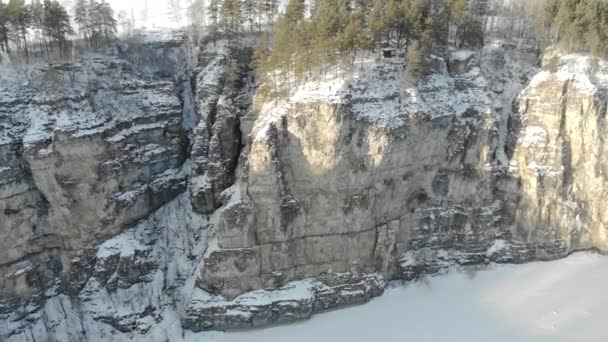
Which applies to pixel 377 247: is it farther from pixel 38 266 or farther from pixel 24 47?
pixel 24 47

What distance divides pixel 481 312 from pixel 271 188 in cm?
1729

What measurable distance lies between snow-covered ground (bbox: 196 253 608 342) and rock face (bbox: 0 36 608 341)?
1.27 meters

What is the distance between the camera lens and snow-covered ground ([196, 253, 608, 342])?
99.9 ft

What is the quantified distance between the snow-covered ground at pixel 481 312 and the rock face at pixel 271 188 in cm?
127

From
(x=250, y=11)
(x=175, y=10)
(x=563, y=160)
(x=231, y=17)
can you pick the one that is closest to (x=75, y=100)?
A: (x=231, y=17)

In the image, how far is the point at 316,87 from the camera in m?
32.5

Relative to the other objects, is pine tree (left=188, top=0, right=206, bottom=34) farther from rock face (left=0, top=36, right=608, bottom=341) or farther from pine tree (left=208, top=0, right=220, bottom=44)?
rock face (left=0, top=36, right=608, bottom=341)

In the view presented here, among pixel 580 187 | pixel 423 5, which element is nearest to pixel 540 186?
pixel 580 187

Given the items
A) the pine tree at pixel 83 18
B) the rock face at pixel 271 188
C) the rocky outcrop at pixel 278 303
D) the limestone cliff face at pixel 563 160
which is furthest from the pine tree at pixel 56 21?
the limestone cliff face at pixel 563 160

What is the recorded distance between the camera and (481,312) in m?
32.0

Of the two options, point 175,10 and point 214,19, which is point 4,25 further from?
point 175,10

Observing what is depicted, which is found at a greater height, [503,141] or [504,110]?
[504,110]

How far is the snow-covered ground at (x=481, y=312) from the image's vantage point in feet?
99.9

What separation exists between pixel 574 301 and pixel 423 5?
25227 millimetres
